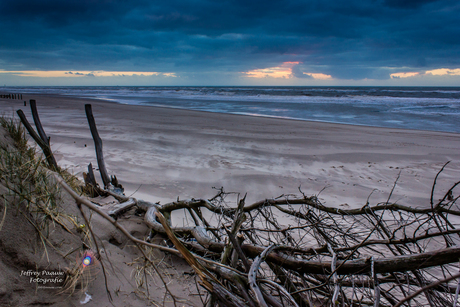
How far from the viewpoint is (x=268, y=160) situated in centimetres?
780

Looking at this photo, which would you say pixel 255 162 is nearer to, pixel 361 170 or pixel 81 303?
pixel 361 170

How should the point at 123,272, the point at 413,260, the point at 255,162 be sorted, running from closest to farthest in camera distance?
1. the point at 413,260
2. the point at 123,272
3. the point at 255,162

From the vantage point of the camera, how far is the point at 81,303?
1598 millimetres

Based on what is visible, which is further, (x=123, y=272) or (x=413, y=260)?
(x=123, y=272)

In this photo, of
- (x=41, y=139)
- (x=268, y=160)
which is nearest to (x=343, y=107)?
(x=268, y=160)

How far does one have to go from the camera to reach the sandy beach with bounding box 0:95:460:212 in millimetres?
5556

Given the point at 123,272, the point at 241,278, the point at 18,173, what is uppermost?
the point at 18,173

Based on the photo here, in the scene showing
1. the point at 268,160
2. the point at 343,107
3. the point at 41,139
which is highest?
the point at 343,107

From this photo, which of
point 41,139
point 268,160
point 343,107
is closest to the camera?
point 41,139

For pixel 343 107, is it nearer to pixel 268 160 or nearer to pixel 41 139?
pixel 268 160

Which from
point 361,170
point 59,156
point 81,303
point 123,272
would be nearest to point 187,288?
point 123,272

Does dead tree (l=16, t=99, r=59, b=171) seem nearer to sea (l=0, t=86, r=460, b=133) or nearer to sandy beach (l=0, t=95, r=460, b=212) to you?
sandy beach (l=0, t=95, r=460, b=212)

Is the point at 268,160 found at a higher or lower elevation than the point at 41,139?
lower

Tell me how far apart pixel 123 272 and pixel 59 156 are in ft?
21.7
